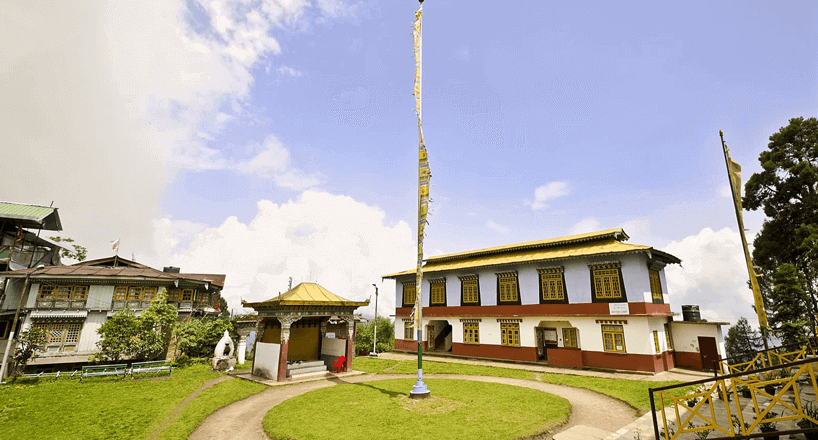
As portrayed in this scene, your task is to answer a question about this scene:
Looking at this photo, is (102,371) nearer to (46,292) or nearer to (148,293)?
(148,293)

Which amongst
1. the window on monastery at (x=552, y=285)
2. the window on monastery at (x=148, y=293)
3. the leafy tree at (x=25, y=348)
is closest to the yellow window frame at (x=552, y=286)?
the window on monastery at (x=552, y=285)

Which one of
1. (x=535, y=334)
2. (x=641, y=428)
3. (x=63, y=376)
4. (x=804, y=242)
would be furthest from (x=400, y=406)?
(x=804, y=242)

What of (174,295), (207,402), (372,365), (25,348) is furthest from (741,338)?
(25,348)

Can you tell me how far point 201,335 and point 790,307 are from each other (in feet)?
111

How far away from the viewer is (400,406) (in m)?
12.9

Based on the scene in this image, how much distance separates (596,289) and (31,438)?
997 inches

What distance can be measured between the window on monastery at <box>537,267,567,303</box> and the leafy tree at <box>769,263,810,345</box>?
9.85 m

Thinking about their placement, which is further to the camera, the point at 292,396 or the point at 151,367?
the point at 151,367

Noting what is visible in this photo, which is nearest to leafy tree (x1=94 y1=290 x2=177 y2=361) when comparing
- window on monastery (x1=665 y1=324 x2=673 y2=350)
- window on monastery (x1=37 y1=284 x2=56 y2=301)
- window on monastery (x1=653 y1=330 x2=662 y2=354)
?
window on monastery (x1=37 y1=284 x2=56 y2=301)

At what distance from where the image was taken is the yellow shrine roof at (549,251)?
22.0m

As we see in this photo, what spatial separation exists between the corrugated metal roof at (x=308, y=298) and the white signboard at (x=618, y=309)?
1440cm

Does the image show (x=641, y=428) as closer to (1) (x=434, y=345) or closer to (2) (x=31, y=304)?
(1) (x=434, y=345)

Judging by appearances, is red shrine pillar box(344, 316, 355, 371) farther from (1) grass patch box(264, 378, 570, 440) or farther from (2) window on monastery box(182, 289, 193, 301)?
(2) window on monastery box(182, 289, 193, 301)

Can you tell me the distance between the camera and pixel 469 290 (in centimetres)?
2841
